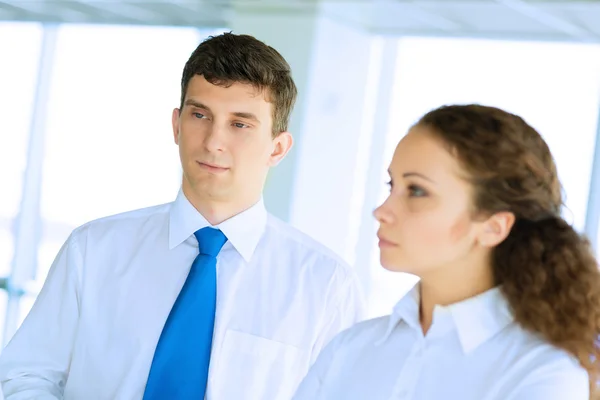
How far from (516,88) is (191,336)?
4345 millimetres

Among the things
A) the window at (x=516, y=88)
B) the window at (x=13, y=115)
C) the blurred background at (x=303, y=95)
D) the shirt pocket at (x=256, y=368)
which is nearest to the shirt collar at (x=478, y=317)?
the shirt pocket at (x=256, y=368)

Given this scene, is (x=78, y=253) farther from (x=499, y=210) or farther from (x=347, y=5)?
(x=347, y=5)

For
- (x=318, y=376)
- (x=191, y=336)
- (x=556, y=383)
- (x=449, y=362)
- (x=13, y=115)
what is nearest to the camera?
(x=556, y=383)

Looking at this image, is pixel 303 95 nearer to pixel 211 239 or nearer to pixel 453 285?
pixel 211 239

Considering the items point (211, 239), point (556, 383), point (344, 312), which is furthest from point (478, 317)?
point (211, 239)

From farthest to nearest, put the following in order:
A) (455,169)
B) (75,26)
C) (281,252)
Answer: (75,26)
(281,252)
(455,169)

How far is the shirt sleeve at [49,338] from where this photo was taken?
2350mm

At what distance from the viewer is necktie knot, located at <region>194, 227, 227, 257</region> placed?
2.44 m

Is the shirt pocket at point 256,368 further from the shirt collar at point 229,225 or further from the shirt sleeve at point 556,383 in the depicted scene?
the shirt sleeve at point 556,383

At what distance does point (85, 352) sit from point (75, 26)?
5.40 m

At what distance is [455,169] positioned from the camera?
1726 mm

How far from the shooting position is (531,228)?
1785 mm

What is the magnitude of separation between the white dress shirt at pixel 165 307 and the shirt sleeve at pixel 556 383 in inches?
34.1

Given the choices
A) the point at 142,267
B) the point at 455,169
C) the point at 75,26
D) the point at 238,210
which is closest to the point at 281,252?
the point at 238,210
